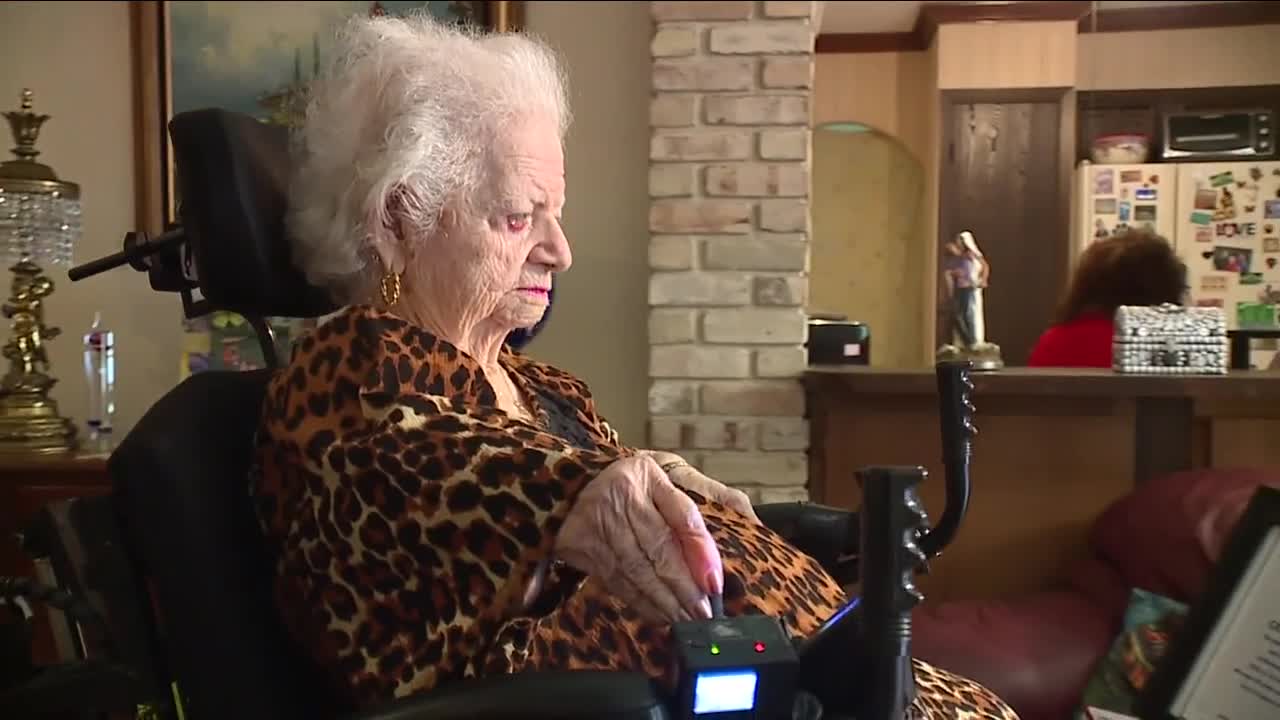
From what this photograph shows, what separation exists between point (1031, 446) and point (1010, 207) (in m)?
1.88

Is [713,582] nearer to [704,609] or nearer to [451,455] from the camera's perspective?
[704,609]

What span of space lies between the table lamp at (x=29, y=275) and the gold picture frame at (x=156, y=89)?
0.80ft

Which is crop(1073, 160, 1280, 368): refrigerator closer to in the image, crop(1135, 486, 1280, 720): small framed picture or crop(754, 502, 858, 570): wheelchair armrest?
crop(1135, 486, 1280, 720): small framed picture

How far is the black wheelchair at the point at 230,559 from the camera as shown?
0.60 m

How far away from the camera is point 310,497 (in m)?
0.85

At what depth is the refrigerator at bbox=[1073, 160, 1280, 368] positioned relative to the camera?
1.70 metres

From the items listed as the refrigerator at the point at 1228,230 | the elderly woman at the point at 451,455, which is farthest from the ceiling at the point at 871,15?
the elderly woman at the point at 451,455

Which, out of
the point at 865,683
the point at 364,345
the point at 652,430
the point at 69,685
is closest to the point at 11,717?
the point at 69,685

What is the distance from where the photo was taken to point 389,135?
37.2 inches

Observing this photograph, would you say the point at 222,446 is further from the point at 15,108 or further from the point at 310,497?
the point at 15,108

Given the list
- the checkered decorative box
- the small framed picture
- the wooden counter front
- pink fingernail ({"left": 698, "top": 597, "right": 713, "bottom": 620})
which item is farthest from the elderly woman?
the checkered decorative box

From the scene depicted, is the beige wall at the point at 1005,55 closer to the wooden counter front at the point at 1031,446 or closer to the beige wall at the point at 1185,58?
the beige wall at the point at 1185,58

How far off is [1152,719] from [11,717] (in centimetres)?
135

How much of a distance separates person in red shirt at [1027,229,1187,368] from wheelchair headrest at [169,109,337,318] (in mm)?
1575
